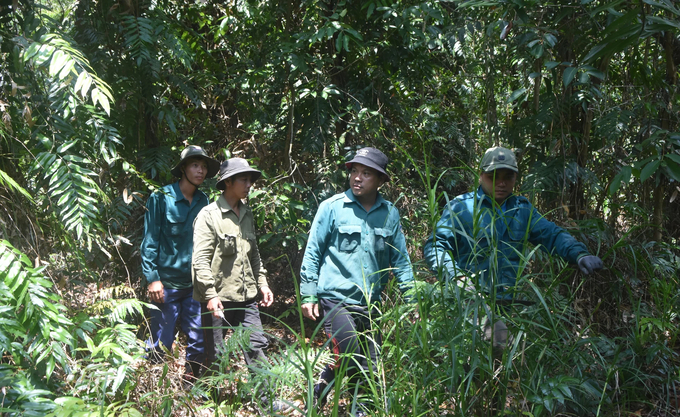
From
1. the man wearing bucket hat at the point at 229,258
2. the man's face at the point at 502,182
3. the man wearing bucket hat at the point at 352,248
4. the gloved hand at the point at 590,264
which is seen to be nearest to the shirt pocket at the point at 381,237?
the man wearing bucket hat at the point at 352,248

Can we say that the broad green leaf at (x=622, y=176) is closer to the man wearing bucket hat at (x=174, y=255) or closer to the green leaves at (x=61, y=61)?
the green leaves at (x=61, y=61)

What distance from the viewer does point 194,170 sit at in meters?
4.55

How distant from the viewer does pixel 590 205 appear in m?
4.93

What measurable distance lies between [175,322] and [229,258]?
0.78m

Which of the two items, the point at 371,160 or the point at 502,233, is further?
the point at 371,160

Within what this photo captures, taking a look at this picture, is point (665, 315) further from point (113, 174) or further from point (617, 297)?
point (113, 174)

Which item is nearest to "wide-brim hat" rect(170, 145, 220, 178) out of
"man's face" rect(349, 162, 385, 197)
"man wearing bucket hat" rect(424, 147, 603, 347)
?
"man's face" rect(349, 162, 385, 197)

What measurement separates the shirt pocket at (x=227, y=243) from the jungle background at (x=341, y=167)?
68cm

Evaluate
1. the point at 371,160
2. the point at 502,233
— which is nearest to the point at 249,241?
the point at 371,160

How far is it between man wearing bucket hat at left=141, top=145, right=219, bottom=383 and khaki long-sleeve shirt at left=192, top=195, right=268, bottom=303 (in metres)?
0.41

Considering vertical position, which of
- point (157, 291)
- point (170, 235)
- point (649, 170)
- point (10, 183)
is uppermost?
point (649, 170)

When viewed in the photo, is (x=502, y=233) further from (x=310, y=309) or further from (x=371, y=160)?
(x=310, y=309)

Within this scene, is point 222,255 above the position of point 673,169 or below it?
below

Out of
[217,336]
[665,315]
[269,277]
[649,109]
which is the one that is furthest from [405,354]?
[269,277]
